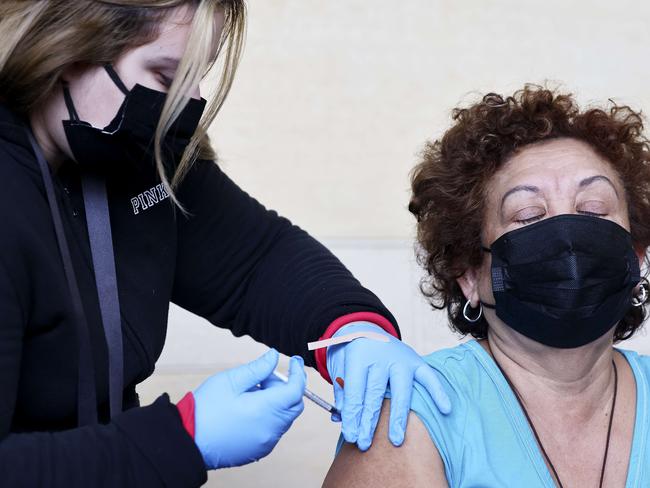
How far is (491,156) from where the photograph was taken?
184 centimetres

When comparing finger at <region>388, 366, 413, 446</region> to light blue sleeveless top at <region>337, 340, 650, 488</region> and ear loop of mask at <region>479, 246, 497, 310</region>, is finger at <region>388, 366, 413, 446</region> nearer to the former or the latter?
light blue sleeveless top at <region>337, 340, 650, 488</region>

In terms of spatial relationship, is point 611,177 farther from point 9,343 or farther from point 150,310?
point 9,343

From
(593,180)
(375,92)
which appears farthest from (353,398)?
(375,92)

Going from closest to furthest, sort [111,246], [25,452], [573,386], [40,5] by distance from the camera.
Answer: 1. [25,452]
2. [40,5]
3. [111,246]
4. [573,386]

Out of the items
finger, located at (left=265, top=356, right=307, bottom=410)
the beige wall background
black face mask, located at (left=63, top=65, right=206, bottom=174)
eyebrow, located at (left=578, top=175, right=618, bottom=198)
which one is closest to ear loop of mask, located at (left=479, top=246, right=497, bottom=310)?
eyebrow, located at (left=578, top=175, right=618, bottom=198)

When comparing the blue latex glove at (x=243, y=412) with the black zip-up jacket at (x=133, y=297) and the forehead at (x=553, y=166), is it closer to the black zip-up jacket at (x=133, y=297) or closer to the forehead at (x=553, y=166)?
the black zip-up jacket at (x=133, y=297)

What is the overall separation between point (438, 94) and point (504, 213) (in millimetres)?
2726

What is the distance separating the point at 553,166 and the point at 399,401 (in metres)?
0.59

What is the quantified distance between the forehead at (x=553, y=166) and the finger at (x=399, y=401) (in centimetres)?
47

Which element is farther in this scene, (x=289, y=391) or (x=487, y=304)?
(x=487, y=304)

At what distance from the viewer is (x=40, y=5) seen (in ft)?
4.58

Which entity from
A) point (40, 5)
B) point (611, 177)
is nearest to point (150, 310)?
point (40, 5)

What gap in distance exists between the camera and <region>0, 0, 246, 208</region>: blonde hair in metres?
1.40

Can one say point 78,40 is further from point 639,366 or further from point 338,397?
point 639,366
